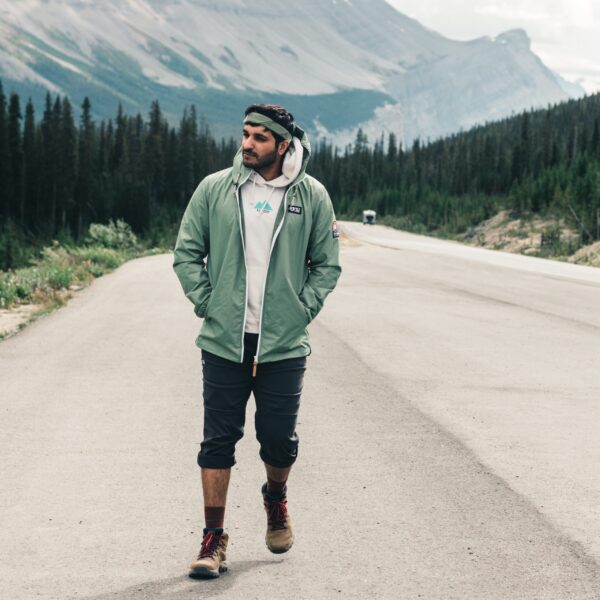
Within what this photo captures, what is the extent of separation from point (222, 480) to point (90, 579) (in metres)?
0.74

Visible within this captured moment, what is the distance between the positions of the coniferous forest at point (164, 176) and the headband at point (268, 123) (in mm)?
47232

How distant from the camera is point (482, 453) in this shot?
665cm

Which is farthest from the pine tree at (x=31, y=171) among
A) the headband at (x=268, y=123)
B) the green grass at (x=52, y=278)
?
the headband at (x=268, y=123)

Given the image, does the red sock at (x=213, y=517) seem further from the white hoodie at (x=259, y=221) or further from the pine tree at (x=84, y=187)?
the pine tree at (x=84, y=187)

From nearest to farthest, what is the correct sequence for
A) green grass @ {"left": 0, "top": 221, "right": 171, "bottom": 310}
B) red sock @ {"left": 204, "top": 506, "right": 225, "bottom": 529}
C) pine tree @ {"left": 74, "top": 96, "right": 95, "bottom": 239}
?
1. red sock @ {"left": 204, "top": 506, "right": 225, "bottom": 529}
2. green grass @ {"left": 0, "top": 221, "right": 171, "bottom": 310}
3. pine tree @ {"left": 74, "top": 96, "right": 95, "bottom": 239}

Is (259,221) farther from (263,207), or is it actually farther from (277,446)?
(277,446)

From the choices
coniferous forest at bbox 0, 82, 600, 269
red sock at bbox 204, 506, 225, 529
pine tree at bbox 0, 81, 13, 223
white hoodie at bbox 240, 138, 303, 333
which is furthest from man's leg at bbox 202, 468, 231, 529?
pine tree at bbox 0, 81, 13, 223

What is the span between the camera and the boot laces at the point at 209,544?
429cm

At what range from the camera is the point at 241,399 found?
453cm

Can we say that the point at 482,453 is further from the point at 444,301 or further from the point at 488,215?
the point at 488,215

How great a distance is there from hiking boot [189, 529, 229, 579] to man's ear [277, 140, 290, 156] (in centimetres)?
179

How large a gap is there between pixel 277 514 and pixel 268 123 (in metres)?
1.88

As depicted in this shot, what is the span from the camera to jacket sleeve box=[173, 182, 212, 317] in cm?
457

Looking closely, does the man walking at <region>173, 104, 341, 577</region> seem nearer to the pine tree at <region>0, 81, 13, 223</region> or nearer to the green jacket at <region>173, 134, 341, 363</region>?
the green jacket at <region>173, 134, 341, 363</region>
